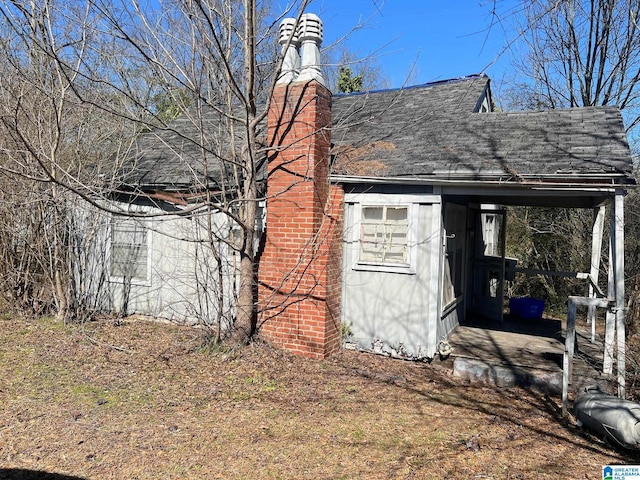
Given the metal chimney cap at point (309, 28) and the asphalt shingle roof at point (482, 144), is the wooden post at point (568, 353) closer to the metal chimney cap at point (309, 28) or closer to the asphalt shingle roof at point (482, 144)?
the asphalt shingle roof at point (482, 144)

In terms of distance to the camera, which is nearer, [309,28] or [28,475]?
[28,475]

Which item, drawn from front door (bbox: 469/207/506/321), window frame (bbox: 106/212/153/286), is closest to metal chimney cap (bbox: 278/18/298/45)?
window frame (bbox: 106/212/153/286)

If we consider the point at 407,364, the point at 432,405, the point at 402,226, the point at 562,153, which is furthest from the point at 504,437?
the point at 562,153

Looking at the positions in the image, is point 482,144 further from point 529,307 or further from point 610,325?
point 529,307

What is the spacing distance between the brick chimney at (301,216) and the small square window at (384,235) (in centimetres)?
45

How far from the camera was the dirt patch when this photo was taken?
4129mm

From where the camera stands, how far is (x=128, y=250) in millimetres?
9469

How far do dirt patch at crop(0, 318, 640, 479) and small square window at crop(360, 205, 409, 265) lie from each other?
1524 mm

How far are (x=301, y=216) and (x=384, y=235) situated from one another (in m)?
1.32

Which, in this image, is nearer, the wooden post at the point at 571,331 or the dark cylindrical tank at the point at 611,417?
the dark cylindrical tank at the point at 611,417

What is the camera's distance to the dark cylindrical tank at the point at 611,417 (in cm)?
442

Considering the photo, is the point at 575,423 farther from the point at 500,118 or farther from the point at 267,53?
the point at 267,53

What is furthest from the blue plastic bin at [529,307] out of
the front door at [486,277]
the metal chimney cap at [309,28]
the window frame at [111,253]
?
the window frame at [111,253]

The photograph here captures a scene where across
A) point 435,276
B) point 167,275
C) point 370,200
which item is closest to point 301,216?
point 370,200
